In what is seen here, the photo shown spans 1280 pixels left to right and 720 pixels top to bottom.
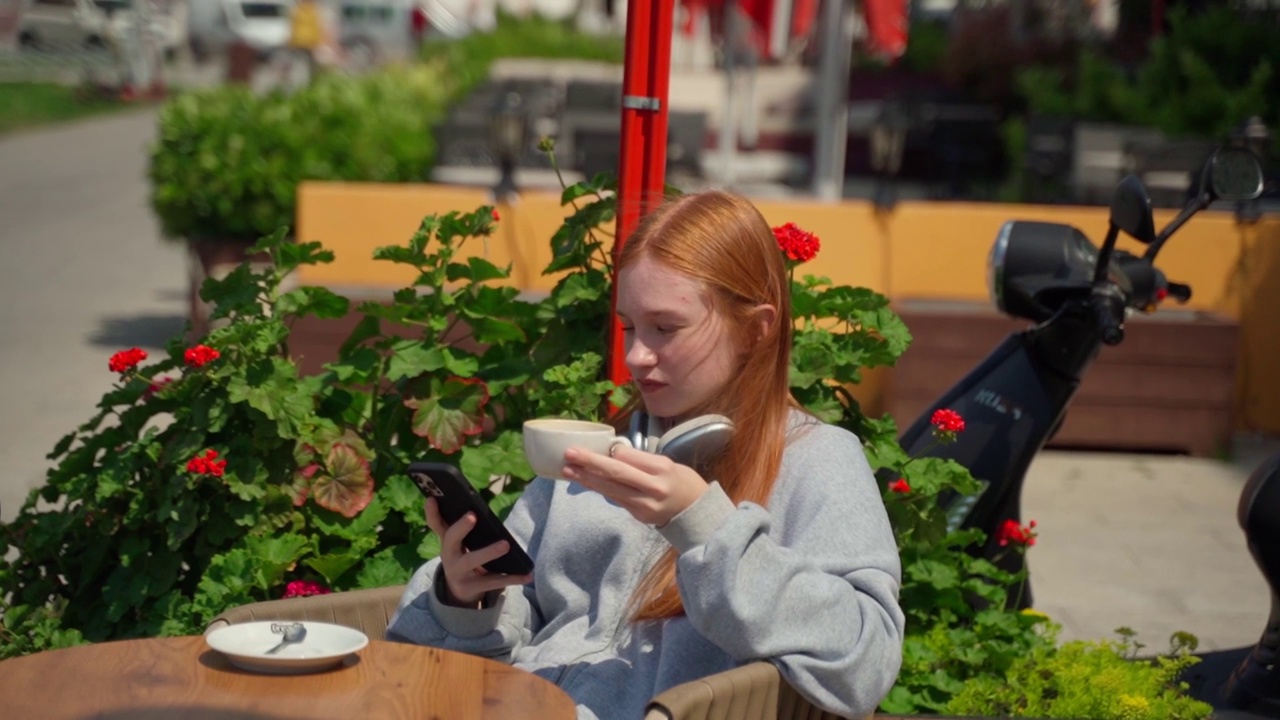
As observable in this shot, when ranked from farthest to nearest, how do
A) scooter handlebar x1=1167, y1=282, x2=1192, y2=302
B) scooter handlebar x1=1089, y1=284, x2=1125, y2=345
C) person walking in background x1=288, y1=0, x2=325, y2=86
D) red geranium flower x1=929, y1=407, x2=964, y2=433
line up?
1. person walking in background x1=288, y1=0, x2=325, y2=86
2. scooter handlebar x1=1167, y1=282, x2=1192, y2=302
3. scooter handlebar x1=1089, y1=284, x2=1125, y2=345
4. red geranium flower x1=929, y1=407, x2=964, y2=433

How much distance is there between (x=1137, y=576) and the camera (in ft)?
19.0

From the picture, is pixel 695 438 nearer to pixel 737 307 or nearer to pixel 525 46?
pixel 737 307

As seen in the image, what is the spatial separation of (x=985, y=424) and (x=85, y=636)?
222 cm

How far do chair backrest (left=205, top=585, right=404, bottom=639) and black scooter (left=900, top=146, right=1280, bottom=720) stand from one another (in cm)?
157

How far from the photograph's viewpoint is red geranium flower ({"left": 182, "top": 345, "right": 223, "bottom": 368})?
3307mm

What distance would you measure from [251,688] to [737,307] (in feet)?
2.97

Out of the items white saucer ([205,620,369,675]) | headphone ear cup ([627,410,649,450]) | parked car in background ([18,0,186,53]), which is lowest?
white saucer ([205,620,369,675])

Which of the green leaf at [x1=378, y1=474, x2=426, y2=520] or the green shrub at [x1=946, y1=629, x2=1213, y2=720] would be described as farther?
the green leaf at [x1=378, y1=474, x2=426, y2=520]

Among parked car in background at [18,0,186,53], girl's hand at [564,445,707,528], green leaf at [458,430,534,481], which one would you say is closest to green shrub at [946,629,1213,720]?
green leaf at [458,430,534,481]

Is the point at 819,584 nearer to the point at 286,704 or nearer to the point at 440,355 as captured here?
the point at 286,704

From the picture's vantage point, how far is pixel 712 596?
2113 mm

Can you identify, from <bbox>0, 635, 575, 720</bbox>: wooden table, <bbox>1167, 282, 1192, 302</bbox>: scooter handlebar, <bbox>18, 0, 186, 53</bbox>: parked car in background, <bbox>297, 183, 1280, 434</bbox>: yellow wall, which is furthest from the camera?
<bbox>18, 0, 186, 53</bbox>: parked car in background

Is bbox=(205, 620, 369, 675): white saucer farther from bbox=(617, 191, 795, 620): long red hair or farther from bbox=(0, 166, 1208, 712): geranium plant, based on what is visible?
bbox=(0, 166, 1208, 712): geranium plant

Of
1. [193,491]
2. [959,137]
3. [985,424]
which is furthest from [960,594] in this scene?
[959,137]
